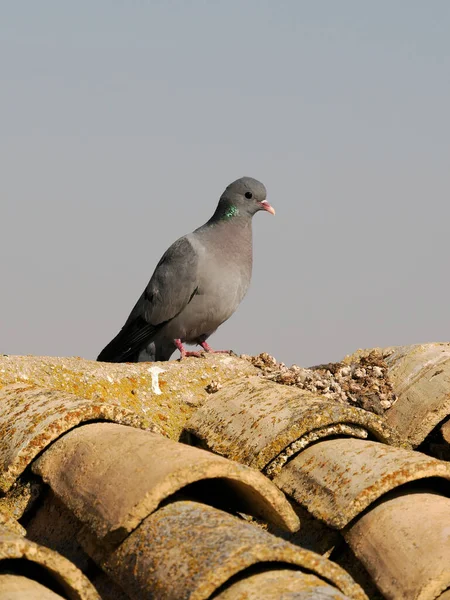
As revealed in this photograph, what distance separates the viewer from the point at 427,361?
4809mm

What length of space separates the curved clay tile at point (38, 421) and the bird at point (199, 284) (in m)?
3.40

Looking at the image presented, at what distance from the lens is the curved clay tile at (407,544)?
259cm

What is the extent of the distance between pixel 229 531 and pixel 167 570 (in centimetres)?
19

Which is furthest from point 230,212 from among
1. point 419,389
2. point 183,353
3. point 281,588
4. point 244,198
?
point 281,588

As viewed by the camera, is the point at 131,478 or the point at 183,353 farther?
the point at 183,353

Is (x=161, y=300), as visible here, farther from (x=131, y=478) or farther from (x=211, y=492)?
(x=131, y=478)

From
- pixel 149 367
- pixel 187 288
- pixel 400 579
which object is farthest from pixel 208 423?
pixel 187 288

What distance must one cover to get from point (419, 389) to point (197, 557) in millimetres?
2543

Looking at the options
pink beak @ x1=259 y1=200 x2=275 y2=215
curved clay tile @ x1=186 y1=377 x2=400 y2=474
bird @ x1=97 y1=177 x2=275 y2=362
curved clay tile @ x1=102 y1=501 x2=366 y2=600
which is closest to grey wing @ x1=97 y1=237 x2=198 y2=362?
bird @ x1=97 y1=177 x2=275 y2=362

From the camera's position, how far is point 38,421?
329cm

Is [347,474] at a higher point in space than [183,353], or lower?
lower

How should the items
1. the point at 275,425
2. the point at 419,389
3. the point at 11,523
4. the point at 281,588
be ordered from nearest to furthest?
the point at 281,588
the point at 11,523
the point at 275,425
the point at 419,389

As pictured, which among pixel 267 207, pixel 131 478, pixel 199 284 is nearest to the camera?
pixel 131 478

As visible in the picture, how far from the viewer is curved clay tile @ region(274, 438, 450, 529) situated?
2953 mm
